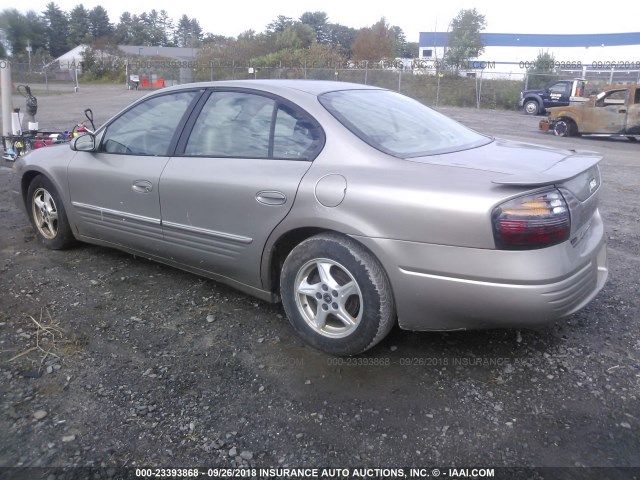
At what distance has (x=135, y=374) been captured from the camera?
2963 mm

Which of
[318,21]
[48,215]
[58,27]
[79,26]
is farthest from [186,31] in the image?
[48,215]

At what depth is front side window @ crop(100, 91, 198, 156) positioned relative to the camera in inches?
154

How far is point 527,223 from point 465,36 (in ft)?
155

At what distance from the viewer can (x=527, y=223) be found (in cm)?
254

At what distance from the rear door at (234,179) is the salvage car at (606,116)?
14664 millimetres

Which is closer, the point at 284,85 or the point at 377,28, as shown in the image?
the point at 284,85

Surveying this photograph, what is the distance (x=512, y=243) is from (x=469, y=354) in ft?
2.90

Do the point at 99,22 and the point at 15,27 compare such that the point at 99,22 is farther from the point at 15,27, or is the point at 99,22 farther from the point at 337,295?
the point at 337,295

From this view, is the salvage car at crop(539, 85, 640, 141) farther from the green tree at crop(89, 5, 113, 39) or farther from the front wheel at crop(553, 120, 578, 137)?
the green tree at crop(89, 5, 113, 39)

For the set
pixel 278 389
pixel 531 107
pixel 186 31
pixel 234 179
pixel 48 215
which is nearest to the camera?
pixel 278 389

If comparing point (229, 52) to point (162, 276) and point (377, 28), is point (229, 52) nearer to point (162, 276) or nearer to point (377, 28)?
point (377, 28)

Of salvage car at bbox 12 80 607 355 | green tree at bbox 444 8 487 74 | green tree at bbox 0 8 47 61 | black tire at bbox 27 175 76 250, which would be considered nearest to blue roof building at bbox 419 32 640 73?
green tree at bbox 444 8 487 74

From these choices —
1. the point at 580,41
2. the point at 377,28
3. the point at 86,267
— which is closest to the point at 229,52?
the point at 377,28

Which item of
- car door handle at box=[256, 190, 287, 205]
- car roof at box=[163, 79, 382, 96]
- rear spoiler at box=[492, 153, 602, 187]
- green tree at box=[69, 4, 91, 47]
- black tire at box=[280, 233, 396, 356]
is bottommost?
black tire at box=[280, 233, 396, 356]
